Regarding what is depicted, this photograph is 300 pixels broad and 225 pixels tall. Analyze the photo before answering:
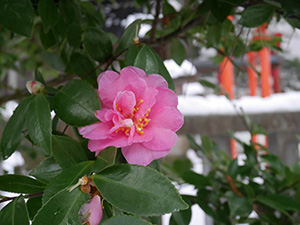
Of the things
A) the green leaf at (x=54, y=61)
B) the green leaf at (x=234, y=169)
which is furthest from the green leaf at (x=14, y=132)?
the green leaf at (x=234, y=169)

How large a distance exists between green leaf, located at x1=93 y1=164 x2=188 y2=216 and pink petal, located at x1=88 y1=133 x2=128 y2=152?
20 millimetres

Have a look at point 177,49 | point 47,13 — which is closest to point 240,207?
point 177,49

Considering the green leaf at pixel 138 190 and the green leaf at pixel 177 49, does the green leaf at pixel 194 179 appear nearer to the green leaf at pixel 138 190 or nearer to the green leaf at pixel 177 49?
the green leaf at pixel 177 49

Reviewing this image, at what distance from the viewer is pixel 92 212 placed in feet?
0.86

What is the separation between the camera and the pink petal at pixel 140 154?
0.27 m

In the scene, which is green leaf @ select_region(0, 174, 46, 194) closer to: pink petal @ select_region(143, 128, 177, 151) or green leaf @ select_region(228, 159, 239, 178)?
pink petal @ select_region(143, 128, 177, 151)

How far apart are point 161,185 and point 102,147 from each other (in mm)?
60

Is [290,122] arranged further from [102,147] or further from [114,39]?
[102,147]

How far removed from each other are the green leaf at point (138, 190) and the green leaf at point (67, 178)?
1 cm

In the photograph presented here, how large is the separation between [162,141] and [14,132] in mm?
130

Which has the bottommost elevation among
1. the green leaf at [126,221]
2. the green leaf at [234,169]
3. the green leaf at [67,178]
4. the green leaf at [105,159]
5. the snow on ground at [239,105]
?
the snow on ground at [239,105]

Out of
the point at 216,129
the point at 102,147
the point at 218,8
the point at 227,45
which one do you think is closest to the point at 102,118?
the point at 102,147

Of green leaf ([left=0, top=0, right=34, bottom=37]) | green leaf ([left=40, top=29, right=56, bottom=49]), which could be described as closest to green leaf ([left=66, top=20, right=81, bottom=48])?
green leaf ([left=40, top=29, right=56, bottom=49])

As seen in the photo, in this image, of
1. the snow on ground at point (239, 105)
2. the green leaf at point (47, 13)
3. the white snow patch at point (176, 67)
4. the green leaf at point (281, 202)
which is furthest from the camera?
the snow on ground at point (239, 105)
